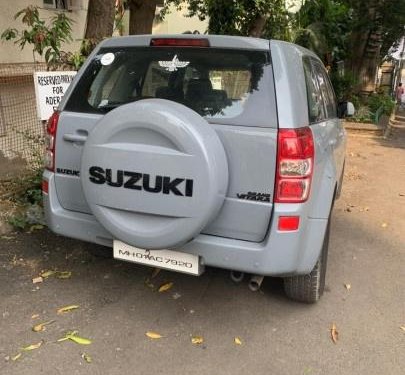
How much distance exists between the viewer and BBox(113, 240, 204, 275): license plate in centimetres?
292

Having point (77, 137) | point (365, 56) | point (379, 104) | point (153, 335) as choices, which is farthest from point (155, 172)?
point (365, 56)

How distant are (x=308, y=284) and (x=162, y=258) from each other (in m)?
1.04

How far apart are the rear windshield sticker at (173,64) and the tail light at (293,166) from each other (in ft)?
2.75

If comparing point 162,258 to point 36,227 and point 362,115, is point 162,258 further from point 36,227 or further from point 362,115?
point 362,115

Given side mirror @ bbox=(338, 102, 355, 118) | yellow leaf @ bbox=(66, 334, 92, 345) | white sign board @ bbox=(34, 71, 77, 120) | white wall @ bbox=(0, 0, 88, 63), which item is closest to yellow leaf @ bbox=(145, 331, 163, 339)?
yellow leaf @ bbox=(66, 334, 92, 345)

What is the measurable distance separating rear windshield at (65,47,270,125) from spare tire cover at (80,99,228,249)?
0.29 metres

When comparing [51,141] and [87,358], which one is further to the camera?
[51,141]

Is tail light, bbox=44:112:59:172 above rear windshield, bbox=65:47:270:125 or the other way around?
the other way around

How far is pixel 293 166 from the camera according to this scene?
266 centimetres

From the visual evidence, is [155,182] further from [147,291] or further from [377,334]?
[377,334]

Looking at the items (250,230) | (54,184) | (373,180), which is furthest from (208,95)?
(373,180)

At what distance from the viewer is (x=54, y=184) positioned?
327 centimetres

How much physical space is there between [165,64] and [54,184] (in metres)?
1.11

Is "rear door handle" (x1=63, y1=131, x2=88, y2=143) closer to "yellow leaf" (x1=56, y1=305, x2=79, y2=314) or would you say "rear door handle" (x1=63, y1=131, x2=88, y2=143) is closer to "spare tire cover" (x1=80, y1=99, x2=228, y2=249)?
A: "spare tire cover" (x1=80, y1=99, x2=228, y2=249)
